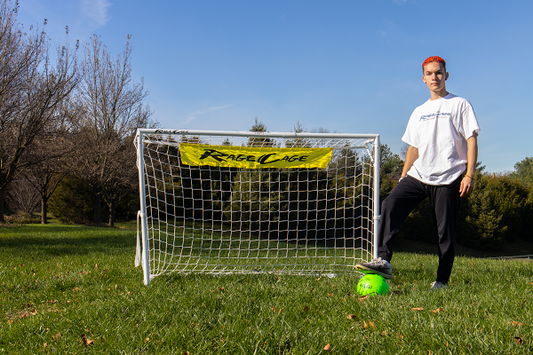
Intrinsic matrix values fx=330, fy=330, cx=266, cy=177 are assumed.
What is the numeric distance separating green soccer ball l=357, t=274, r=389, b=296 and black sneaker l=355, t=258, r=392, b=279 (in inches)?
2.0

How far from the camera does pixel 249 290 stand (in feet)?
11.4

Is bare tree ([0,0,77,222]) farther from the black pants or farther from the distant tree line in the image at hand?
the black pants

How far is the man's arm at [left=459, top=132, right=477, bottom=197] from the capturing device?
10.7ft

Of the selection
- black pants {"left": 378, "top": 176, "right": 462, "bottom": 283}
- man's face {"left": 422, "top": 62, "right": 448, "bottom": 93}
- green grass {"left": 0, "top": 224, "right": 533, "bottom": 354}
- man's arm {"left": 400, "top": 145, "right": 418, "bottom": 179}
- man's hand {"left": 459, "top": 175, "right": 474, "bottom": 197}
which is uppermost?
man's face {"left": 422, "top": 62, "right": 448, "bottom": 93}

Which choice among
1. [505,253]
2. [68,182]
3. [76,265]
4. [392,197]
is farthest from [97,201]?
[505,253]

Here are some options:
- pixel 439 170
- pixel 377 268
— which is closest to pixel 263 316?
pixel 377 268

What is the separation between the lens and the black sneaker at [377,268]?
134 inches

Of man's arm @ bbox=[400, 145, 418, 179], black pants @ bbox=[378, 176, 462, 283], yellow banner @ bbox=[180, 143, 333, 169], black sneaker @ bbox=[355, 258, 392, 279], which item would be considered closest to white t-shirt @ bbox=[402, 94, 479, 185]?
black pants @ bbox=[378, 176, 462, 283]

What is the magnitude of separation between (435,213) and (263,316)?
2.18m

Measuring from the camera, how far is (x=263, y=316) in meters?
2.67

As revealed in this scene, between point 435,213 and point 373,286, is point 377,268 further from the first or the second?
point 435,213

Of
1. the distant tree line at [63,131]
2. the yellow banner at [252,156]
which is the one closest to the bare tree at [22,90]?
the distant tree line at [63,131]

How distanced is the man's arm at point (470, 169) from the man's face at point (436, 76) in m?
0.64

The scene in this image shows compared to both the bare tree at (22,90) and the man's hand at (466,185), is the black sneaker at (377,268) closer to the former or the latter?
the man's hand at (466,185)
